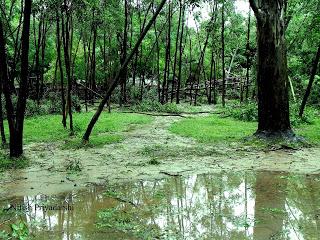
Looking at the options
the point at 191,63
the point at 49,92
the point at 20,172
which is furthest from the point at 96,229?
the point at 191,63

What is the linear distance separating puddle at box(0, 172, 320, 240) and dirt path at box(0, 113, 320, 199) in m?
0.63

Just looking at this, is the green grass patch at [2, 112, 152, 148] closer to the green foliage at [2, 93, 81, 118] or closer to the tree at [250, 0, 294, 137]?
the green foliage at [2, 93, 81, 118]

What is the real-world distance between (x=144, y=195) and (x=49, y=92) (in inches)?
880

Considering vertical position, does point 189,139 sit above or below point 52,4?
below

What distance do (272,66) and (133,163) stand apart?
16.2ft

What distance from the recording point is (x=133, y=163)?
9359 millimetres

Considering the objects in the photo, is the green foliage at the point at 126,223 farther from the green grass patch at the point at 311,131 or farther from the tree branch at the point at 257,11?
the tree branch at the point at 257,11

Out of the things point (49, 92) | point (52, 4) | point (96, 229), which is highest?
point (52, 4)

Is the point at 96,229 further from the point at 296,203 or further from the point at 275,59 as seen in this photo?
the point at 275,59

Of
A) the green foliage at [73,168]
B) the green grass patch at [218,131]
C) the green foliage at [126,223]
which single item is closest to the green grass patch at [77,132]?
the green grass patch at [218,131]

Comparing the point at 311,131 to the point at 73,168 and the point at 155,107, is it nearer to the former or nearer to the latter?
the point at 73,168

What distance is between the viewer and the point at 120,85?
29.3m

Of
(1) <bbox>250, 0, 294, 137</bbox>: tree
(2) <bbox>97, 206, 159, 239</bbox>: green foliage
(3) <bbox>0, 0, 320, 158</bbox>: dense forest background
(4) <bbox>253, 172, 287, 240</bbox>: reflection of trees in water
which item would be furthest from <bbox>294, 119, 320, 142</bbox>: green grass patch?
(2) <bbox>97, 206, 159, 239</bbox>: green foliage

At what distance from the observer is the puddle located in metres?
5.18
